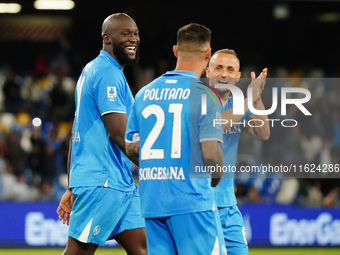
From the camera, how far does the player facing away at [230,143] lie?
4.79 meters

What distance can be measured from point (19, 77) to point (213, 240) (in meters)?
12.7

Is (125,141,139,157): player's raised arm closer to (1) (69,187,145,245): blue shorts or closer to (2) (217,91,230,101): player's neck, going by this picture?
(1) (69,187,145,245): blue shorts

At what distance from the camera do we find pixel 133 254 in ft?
15.2

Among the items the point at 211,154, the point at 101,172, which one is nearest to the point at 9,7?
the point at 101,172

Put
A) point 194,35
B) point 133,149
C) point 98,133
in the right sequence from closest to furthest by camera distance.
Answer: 1. point 194,35
2. point 133,149
3. point 98,133

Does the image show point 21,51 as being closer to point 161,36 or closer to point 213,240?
point 161,36

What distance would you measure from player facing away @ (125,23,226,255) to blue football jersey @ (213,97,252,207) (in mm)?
1039

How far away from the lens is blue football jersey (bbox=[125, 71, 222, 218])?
11.9 ft

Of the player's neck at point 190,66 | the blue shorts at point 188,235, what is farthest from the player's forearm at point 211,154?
the player's neck at point 190,66

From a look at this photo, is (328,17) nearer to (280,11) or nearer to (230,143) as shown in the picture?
(280,11)

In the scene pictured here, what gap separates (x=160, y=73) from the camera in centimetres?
1584

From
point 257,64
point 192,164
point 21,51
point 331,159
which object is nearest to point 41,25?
point 21,51

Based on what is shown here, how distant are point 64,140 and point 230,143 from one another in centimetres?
863

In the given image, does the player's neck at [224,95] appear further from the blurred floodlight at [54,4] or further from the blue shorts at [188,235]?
the blurred floodlight at [54,4]
